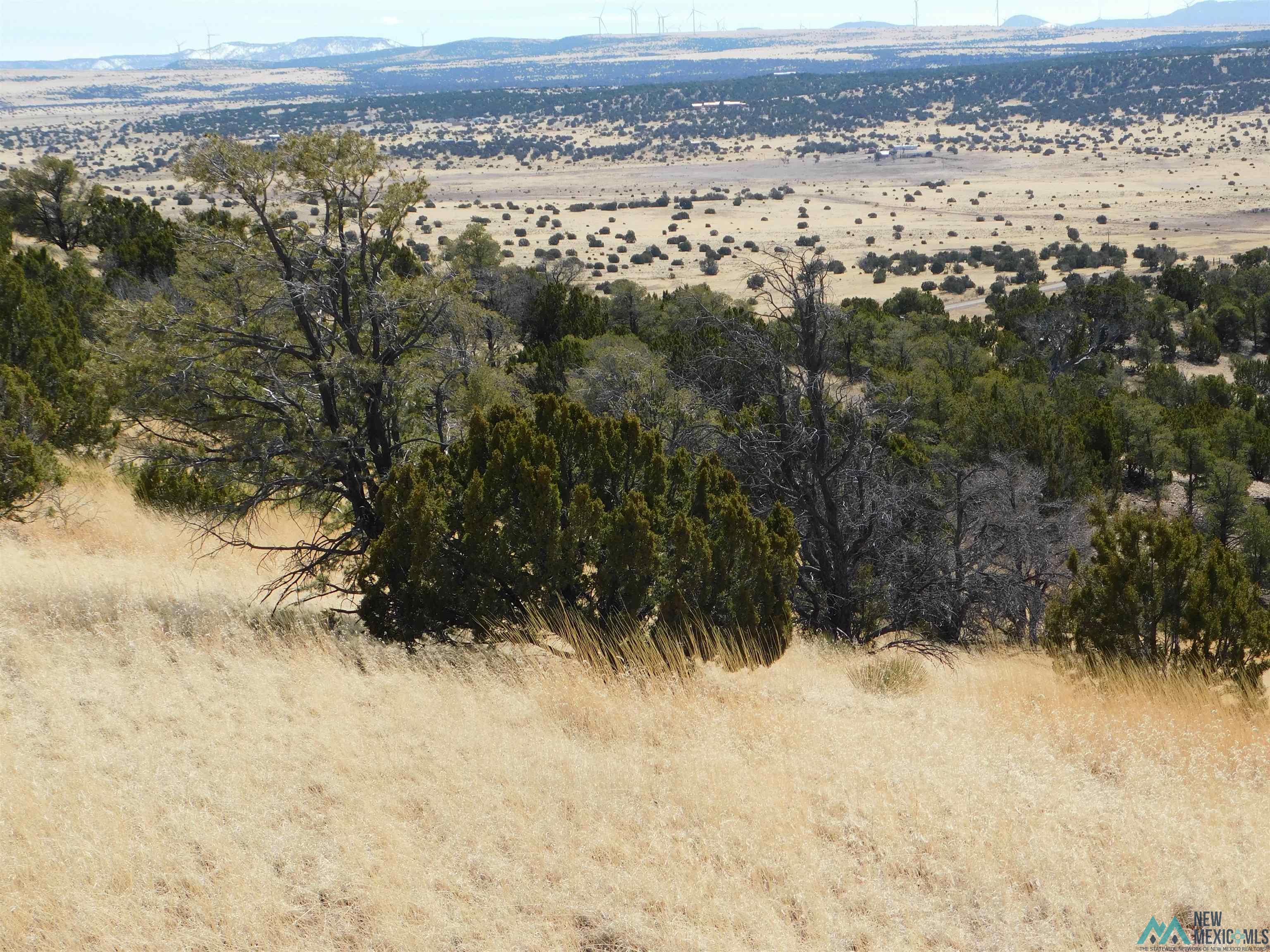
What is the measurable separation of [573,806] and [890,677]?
399 centimetres

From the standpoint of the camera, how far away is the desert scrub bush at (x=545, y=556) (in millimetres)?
7879

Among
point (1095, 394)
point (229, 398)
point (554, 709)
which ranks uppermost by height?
point (229, 398)

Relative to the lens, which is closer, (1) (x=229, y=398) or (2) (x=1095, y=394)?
(1) (x=229, y=398)

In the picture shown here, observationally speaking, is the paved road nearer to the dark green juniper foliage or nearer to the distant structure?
the dark green juniper foliage

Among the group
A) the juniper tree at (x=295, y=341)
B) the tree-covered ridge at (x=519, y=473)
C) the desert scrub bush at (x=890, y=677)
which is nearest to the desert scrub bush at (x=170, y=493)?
the tree-covered ridge at (x=519, y=473)

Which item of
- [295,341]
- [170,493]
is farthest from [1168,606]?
[170,493]

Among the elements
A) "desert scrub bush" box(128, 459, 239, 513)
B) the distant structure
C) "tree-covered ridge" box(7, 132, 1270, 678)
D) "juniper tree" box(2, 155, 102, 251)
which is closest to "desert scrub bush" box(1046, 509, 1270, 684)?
"tree-covered ridge" box(7, 132, 1270, 678)

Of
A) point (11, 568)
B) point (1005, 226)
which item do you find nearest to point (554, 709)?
point (11, 568)

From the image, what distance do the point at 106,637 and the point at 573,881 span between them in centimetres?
492

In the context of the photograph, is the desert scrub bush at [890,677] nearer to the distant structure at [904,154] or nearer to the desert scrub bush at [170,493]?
the desert scrub bush at [170,493]

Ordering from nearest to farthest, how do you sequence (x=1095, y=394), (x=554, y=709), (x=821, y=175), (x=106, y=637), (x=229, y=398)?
(x=554, y=709) < (x=106, y=637) < (x=229, y=398) < (x=1095, y=394) < (x=821, y=175)

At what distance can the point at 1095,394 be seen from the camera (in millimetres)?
27734

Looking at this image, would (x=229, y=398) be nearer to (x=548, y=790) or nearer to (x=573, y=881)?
(x=548, y=790)

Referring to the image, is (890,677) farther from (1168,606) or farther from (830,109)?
(830,109)
